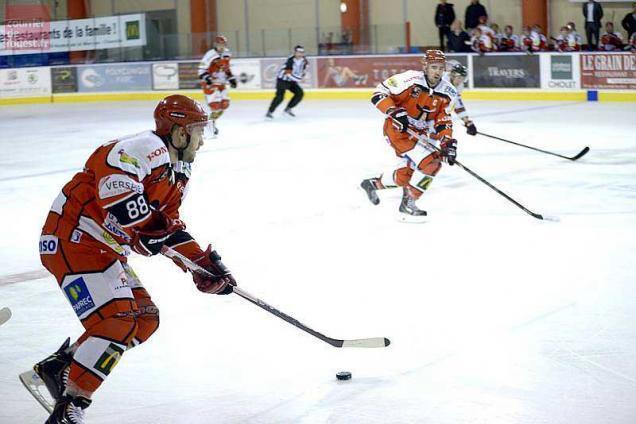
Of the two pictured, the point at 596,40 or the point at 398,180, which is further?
the point at 596,40

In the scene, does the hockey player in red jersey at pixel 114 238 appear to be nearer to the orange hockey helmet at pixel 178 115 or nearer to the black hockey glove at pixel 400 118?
the orange hockey helmet at pixel 178 115

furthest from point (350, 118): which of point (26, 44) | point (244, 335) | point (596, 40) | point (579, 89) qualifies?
point (244, 335)

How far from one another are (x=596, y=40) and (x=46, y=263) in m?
15.9

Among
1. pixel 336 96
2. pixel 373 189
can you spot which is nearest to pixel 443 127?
pixel 373 189

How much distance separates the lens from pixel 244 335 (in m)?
4.52

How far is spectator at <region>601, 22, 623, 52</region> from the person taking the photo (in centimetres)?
1683

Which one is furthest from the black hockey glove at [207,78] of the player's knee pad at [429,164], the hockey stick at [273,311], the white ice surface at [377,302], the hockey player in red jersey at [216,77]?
the hockey stick at [273,311]

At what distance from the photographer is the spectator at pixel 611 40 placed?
16.8 meters

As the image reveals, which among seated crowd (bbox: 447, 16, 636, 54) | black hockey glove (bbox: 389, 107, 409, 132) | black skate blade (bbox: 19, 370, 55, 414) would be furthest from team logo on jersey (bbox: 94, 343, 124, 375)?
seated crowd (bbox: 447, 16, 636, 54)

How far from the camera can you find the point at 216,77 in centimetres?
1445

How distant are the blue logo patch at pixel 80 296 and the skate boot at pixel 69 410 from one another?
0.92 feet

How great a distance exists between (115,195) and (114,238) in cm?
26

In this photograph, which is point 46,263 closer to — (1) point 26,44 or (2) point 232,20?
(1) point 26,44

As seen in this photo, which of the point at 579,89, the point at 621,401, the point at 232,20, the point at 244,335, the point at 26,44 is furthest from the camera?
the point at 232,20
